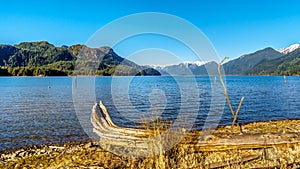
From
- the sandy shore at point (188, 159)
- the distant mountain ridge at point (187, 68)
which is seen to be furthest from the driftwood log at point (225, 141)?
the distant mountain ridge at point (187, 68)

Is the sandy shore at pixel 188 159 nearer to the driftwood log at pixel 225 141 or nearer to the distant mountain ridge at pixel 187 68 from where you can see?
the driftwood log at pixel 225 141

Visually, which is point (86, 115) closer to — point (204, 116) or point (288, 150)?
point (204, 116)

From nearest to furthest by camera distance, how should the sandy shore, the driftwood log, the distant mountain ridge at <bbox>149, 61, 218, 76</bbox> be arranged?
the sandy shore
the driftwood log
the distant mountain ridge at <bbox>149, 61, 218, 76</bbox>

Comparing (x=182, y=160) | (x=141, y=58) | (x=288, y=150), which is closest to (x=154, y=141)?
(x=182, y=160)

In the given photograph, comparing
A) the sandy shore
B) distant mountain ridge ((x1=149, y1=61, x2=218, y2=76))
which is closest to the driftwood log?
the sandy shore

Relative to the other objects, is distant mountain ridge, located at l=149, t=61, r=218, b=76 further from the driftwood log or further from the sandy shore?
the sandy shore

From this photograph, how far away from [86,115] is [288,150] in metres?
17.2

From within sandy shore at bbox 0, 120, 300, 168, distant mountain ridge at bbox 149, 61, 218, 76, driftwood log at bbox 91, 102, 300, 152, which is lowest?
sandy shore at bbox 0, 120, 300, 168

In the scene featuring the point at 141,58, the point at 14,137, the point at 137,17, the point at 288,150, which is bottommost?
the point at 14,137

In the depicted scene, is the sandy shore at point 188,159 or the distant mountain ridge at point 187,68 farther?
the distant mountain ridge at point 187,68

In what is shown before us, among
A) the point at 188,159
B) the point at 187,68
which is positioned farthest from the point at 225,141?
the point at 187,68

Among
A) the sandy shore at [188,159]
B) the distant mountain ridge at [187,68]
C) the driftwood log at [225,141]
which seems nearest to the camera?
the sandy shore at [188,159]

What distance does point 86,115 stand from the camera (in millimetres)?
21688

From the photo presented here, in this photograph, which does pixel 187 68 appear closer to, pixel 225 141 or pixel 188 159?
pixel 225 141
